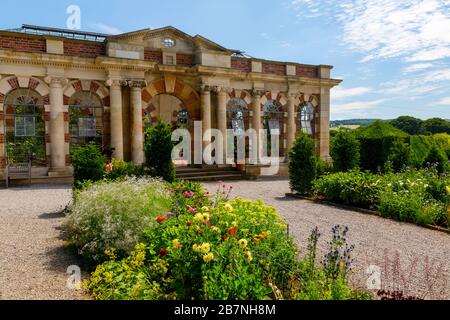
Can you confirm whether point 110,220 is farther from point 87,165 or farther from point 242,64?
point 242,64

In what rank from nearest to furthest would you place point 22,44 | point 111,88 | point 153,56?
point 22,44, point 111,88, point 153,56

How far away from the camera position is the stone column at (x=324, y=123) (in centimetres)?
2175

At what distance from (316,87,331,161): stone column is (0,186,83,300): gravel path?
52.9 feet

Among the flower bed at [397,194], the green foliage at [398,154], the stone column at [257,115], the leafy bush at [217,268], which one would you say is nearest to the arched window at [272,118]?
the stone column at [257,115]

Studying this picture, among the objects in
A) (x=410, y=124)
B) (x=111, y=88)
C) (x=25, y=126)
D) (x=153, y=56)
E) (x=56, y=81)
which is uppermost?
(x=153, y=56)

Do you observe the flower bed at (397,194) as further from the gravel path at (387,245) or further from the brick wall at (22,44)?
the brick wall at (22,44)

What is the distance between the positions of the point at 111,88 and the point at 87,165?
7.56 m

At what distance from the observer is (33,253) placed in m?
5.79

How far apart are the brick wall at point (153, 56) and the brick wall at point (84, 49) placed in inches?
77.1

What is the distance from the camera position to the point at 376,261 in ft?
18.4

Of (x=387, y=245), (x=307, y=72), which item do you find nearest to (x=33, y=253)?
(x=387, y=245)

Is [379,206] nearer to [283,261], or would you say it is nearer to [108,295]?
[283,261]

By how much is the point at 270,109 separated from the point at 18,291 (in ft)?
58.4
